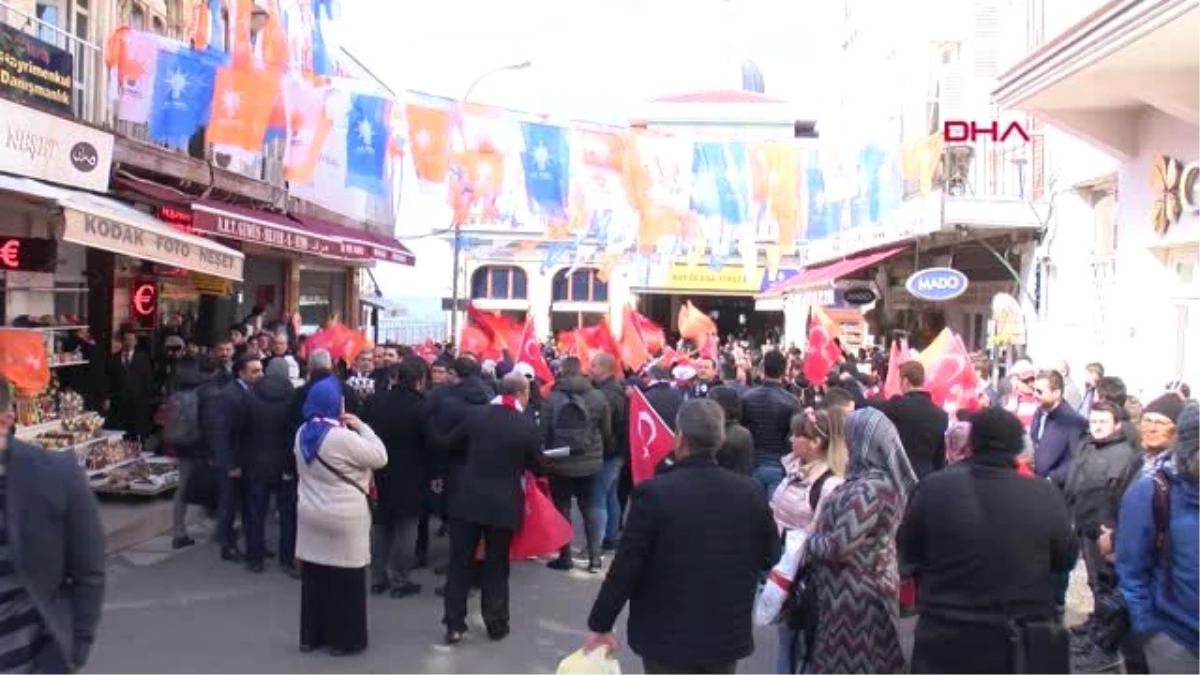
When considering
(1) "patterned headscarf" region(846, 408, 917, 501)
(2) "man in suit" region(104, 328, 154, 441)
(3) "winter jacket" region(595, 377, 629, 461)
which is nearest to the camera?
(1) "patterned headscarf" region(846, 408, 917, 501)

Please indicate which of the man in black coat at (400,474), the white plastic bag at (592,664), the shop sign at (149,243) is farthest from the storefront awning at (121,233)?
the white plastic bag at (592,664)

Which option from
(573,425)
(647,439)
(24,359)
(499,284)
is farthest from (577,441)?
(499,284)

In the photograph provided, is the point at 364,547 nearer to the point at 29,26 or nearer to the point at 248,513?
the point at 248,513

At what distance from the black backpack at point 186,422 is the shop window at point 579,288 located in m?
38.1

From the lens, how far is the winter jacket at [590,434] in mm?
9094

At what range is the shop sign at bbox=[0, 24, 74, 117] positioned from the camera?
10.1 meters

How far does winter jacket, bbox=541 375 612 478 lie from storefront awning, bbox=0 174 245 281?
409 cm

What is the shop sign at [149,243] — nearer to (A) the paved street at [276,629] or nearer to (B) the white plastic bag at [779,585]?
(A) the paved street at [276,629]

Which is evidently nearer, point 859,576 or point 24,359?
point 859,576

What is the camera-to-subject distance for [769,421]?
8609 mm

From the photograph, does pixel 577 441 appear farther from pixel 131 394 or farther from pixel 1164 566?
pixel 131 394

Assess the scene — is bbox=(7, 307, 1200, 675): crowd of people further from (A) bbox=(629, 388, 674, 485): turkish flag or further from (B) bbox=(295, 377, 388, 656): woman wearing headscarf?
(A) bbox=(629, 388, 674, 485): turkish flag

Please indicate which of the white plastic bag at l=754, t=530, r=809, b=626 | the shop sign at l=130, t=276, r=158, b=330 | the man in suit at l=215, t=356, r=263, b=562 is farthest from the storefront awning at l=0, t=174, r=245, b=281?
the white plastic bag at l=754, t=530, r=809, b=626

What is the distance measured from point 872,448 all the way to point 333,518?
3330 millimetres
